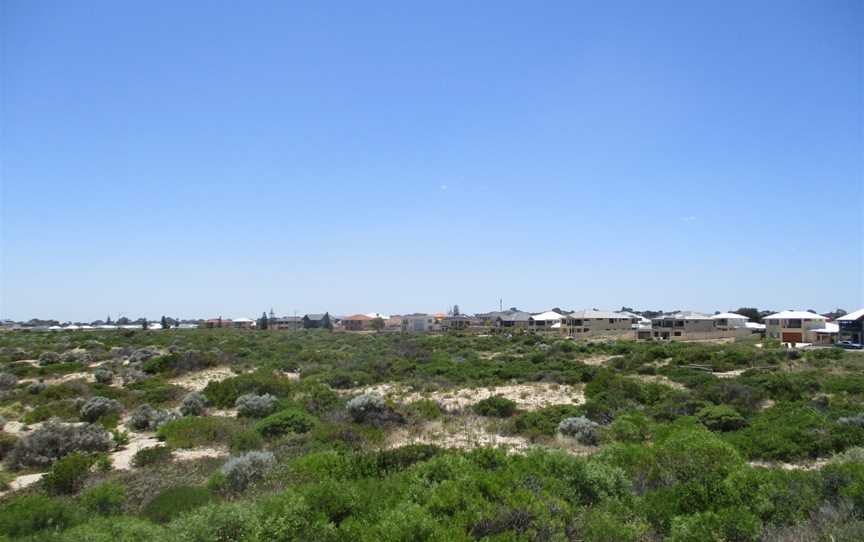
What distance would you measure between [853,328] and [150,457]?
6472 centimetres

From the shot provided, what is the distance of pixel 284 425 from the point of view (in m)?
12.2

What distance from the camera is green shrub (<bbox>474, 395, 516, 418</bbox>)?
1521 cm

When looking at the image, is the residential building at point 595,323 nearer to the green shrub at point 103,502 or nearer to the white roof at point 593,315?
the white roof at point 593,315

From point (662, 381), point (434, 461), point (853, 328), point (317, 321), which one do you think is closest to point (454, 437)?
point (434, 461)

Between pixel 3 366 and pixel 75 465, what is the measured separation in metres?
24.0

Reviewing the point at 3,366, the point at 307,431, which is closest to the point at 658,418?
the point at 307,431

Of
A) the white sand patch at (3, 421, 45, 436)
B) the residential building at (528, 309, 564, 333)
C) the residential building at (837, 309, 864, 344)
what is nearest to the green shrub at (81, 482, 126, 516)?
the white sand patch at (3, 421, 45, 436)

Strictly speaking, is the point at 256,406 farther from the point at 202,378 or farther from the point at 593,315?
the point at 593,315

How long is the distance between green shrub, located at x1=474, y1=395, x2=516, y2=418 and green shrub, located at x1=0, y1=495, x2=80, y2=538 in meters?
11.3

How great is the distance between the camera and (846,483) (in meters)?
6.19

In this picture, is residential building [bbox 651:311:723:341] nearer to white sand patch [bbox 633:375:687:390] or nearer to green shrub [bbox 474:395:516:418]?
white sand patch [bbox 633:375:687:390]

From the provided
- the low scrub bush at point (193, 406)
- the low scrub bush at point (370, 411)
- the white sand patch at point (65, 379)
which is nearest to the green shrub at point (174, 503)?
the low scrub bush at point (370, 411)

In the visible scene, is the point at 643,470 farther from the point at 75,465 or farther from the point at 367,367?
the point at 367,367

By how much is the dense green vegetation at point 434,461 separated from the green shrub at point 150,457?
0.13 ft
